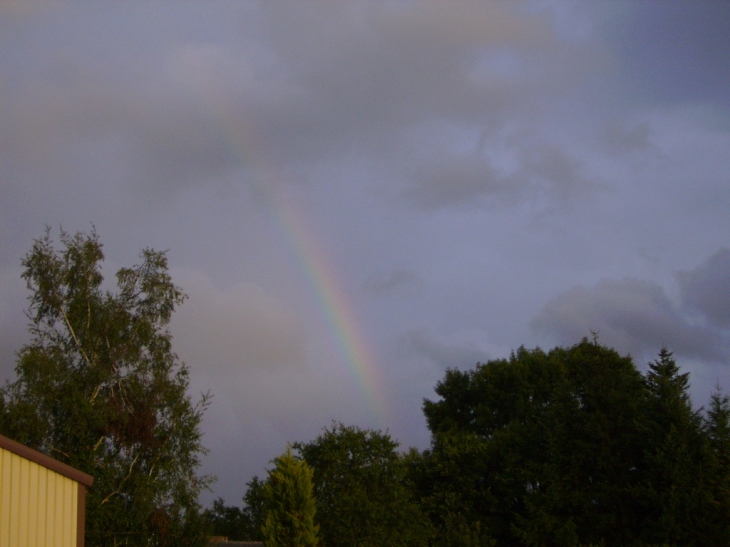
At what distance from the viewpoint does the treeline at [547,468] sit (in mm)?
27406

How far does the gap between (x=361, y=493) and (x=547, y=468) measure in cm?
1678

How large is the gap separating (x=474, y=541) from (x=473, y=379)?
958 inches

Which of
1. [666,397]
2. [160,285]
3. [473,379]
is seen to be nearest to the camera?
[160,285]

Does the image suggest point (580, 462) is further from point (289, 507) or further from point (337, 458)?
point (289, 507)

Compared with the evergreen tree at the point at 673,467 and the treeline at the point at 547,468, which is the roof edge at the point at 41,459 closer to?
the treeline at the point at 547,468

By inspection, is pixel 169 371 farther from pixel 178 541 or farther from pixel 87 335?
pixel 178 541

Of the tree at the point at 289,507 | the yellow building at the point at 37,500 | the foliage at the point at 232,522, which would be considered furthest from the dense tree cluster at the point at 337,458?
the foliage at the point at 232,522

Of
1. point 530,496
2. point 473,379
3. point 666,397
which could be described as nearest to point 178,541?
point 530,496

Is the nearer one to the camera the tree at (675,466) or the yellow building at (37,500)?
the yellow building at (37,500)

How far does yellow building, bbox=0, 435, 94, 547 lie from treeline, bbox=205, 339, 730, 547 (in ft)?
32.1

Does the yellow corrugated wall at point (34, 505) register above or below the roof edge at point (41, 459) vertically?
below

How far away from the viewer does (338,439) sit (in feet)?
91.9

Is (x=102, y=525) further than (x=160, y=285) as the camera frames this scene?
No

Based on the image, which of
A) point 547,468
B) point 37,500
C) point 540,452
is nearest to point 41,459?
point 37,500
